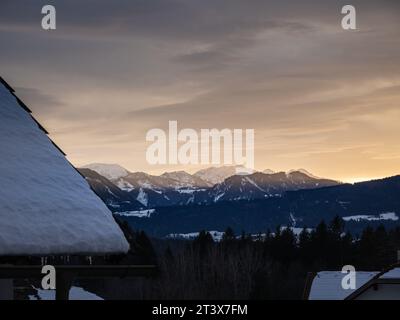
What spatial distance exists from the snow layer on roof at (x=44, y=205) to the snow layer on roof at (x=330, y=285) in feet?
98.8

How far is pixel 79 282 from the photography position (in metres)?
105

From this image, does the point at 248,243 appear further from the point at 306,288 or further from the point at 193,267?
the point at 306,288

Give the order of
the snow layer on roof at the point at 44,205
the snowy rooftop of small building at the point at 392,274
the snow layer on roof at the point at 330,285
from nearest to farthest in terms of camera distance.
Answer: the snow layer on roof at the point at 44,205 < the snowy rooftop of small building at the point at 392,274 < the snow layer on roof at the point at 330,285

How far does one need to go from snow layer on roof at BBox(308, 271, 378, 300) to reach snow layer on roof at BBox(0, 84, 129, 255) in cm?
3011

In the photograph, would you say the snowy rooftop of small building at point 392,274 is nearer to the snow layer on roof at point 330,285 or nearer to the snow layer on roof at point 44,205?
the snow layer on roof at point 330,285

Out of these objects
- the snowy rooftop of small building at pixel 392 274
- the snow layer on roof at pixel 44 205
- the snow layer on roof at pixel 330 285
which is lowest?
the snow layer on roof at pixel 330 285

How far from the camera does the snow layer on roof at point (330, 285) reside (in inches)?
1569

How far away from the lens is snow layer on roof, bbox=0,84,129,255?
9.50 meters

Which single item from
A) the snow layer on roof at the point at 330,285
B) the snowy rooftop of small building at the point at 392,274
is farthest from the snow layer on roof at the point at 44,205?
the snow layer on roof at the point at 330,285

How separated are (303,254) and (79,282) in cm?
3293

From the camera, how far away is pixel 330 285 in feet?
135

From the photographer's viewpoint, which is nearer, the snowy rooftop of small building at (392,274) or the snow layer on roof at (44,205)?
the snow layer on roof at (44,205)
